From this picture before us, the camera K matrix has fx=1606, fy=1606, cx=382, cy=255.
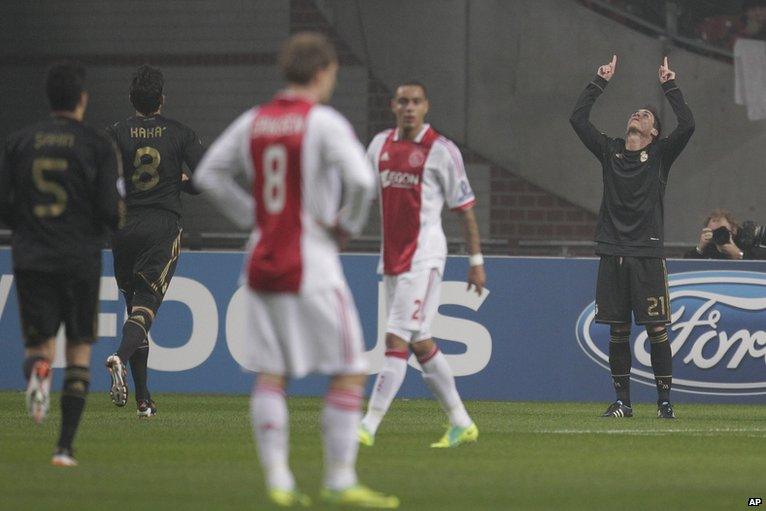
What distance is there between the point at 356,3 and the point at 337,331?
1172 cm

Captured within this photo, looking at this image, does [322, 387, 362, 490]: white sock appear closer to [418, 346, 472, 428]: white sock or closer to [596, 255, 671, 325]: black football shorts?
[418, 346, 472, 428]: white sock

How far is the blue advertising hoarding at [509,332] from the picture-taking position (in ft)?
42.8

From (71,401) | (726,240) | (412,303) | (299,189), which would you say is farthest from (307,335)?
(726,240)

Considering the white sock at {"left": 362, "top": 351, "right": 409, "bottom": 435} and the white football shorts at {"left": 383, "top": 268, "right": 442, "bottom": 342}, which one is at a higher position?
the white football shorts at {"left": 383, "top": 268, "right": 442, "bottom": 342}

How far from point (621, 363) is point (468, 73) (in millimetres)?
6101

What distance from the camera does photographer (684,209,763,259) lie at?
13266 millimetres

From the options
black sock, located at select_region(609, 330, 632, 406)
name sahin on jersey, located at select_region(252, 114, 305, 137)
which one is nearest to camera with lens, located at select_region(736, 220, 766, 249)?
black sock, located at select_region(609, 330, 632, 406)

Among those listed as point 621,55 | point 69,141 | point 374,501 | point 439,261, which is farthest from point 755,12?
point 374,501

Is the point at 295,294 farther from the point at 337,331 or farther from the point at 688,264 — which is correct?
the point at 688,264

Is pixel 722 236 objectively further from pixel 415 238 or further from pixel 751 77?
pixel 415 238

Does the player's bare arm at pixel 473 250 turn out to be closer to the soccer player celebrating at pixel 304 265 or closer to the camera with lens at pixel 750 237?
the soccer player celebrating at pixel 304 265

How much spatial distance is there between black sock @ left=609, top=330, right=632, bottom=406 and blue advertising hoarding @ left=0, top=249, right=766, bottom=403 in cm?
145

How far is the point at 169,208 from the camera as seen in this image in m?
10.7

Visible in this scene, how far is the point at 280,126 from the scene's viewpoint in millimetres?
5871
